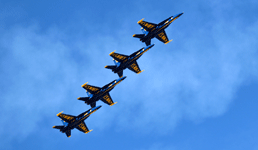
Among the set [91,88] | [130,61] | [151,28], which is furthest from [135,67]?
[91,88]

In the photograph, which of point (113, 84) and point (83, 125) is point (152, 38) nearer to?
point (113, 84)

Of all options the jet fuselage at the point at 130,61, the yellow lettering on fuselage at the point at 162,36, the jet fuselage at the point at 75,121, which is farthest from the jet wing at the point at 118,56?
the jet fuselage at the point at 75,121

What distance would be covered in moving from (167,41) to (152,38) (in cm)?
735

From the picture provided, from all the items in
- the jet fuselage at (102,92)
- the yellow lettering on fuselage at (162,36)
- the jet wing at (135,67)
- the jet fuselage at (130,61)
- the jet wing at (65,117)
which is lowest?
the jet wing at (65,117)

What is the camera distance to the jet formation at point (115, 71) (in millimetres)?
120250

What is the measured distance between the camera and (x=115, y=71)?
121875mm

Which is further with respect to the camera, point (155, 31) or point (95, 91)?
point (155, 31)

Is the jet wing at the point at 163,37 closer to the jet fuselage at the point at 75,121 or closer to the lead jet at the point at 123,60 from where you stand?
the lead jet at the point at 123,60

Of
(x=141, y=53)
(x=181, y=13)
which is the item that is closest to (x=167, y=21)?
(x=181, y=13)

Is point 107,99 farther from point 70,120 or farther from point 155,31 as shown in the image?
point 155,31

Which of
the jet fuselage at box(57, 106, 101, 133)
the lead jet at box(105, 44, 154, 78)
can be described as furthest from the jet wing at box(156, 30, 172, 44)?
the jet fuselage at box(57, 106, 101, 133)

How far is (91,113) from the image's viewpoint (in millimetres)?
121250

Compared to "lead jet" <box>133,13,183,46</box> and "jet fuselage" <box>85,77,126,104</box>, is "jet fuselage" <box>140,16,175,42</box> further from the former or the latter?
"jet fuselage" <box>85,77,126,104</box>

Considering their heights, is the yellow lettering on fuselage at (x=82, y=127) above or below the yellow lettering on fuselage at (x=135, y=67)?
below
